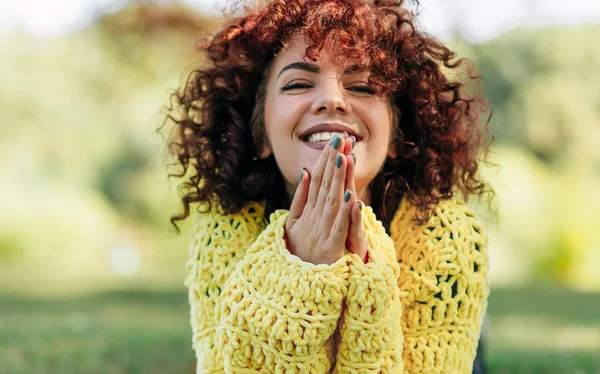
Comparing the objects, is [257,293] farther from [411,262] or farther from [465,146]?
[465,146]

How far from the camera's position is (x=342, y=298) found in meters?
2.11

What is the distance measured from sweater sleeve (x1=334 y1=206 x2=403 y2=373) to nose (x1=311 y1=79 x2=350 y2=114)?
44 cm

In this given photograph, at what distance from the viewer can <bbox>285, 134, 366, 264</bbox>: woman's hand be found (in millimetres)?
2094

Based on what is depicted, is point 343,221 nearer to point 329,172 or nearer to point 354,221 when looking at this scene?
point 354,221

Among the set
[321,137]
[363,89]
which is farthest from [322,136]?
[363,89]

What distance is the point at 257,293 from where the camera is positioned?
2162 millimetres

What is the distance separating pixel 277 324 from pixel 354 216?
0.40 metres

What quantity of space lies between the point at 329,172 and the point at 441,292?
0.72 m

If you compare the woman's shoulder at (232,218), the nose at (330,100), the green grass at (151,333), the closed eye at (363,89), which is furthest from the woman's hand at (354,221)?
the green grass at (151,333)

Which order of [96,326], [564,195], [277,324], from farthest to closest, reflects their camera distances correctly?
[564,195] → [96,326] → [277,324]

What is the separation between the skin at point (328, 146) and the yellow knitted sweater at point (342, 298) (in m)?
0.08

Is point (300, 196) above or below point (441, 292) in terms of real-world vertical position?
above

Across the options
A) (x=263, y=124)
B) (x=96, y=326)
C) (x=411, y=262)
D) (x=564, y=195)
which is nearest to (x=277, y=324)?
(x=411, y=262)

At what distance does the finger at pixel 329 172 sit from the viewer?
210cm
